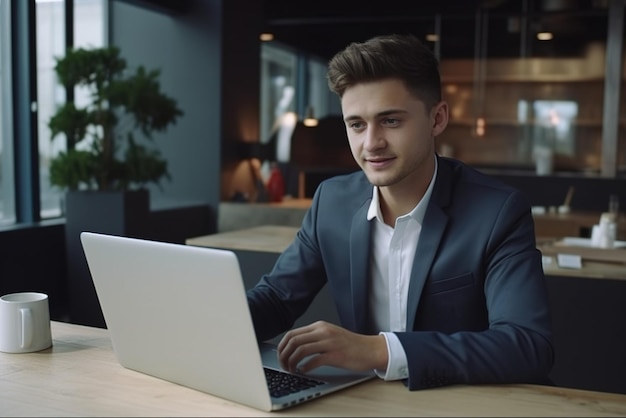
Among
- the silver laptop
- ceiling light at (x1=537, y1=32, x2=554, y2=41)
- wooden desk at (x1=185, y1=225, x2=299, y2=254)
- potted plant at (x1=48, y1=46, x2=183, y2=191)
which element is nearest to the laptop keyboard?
the silver laptop

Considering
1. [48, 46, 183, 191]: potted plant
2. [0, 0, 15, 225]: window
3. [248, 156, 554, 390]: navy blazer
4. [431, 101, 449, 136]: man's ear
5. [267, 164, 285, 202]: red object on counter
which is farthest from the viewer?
[267, 164, 285, 202]: red object on counter

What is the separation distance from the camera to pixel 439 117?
1567mm

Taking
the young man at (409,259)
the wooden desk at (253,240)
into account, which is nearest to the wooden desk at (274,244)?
the wooden desk at (253,240)

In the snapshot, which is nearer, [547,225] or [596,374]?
[596,374]

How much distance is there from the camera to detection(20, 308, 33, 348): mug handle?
4.59 feet

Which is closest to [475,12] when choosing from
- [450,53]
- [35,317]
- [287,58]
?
[450,53]

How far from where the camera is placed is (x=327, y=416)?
3.51 ft

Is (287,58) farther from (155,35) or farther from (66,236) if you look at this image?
(66,236)

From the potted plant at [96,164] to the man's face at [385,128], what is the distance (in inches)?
112

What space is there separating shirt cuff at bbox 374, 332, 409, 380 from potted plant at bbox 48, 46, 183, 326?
301 cm

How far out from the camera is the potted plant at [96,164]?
400 centimetres

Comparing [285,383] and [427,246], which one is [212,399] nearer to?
[285,383]

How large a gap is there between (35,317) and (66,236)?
9.51 feet

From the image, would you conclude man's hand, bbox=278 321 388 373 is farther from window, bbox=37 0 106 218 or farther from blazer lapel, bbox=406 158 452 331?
window, bbox=37 0 106 218
